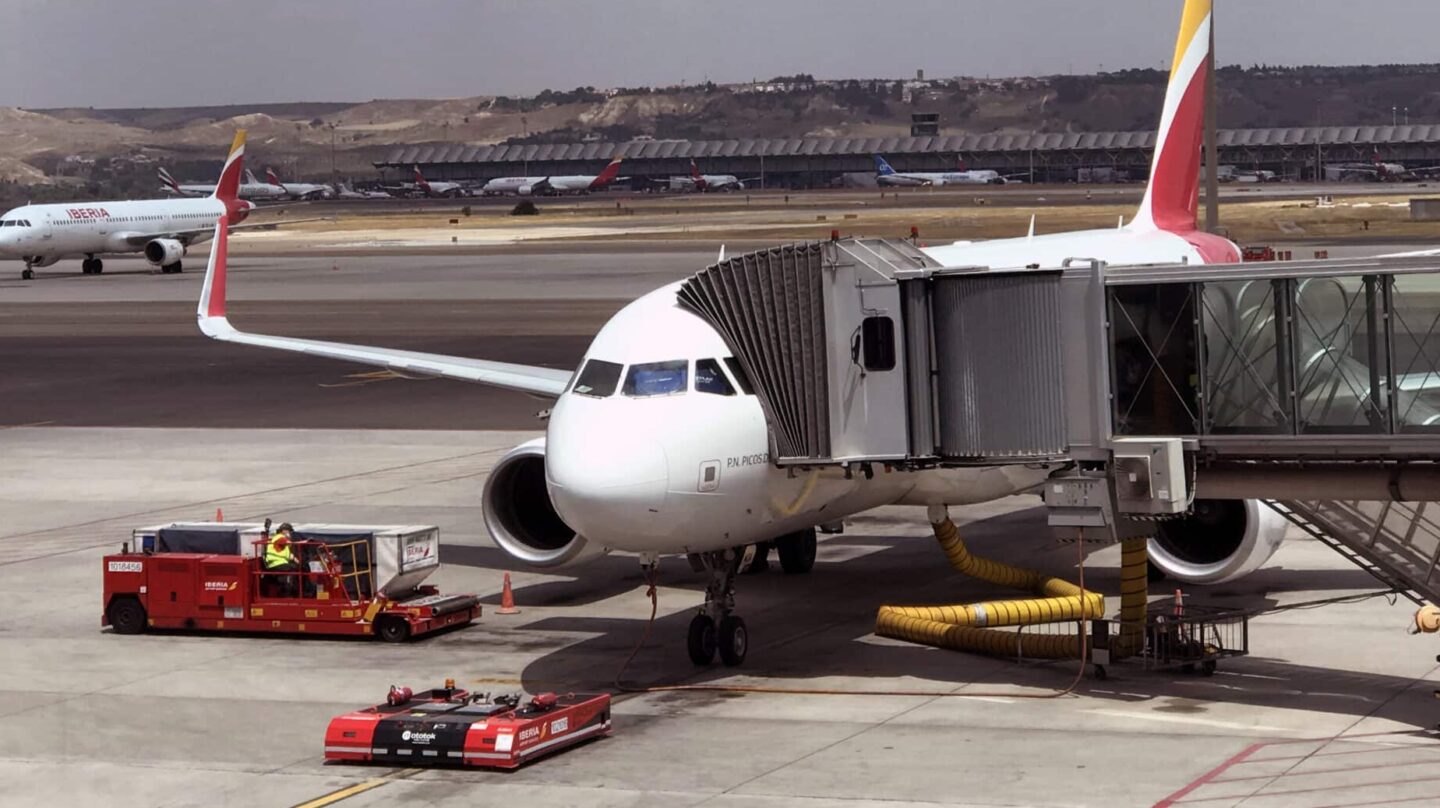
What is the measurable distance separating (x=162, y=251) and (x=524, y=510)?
259 feet

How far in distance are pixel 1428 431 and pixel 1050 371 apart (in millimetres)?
3682

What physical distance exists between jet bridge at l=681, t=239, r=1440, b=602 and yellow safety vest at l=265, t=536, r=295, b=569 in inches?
253

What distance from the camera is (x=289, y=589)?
2397 centimetres

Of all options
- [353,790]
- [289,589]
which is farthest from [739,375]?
[289,589]

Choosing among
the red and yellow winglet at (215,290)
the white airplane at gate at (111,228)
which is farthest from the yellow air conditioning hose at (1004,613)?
the white airplane at gate at (111,228)

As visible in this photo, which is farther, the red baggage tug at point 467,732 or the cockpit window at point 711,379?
the cockpit window at point 711,379

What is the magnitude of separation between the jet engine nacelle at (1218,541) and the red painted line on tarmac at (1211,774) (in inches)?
264

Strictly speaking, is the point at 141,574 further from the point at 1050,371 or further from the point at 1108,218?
the point at 1108,218

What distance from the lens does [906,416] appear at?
2014 centimetres

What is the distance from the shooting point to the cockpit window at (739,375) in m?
20.4

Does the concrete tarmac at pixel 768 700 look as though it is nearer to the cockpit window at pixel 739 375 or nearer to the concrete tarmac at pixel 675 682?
the concrete tarmac at pixel 675 682

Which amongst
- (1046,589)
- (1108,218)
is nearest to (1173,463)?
(1046,589)

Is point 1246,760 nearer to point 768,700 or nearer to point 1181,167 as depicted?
point 768,700

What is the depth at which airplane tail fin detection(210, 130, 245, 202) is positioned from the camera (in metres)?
90.9
